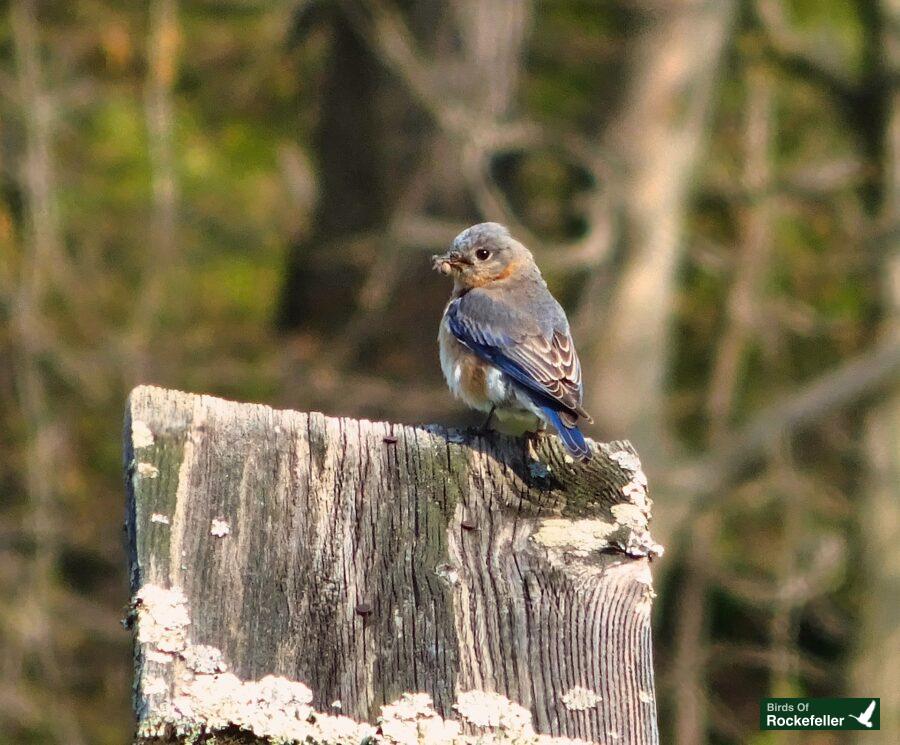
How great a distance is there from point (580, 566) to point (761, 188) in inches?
272

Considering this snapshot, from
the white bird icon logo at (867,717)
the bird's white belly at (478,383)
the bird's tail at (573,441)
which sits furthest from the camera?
the white bird icon logo at (867,717)

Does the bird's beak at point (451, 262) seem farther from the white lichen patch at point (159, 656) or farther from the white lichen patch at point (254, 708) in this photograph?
the white lichen patch at point (159, 656)

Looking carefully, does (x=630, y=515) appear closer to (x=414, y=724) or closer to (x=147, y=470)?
(x=414, y=724)

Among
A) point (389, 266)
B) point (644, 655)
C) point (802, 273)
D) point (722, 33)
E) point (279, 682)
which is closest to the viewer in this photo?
point (279, 682)

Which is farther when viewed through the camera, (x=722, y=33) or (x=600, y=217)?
(x=722, y=33)

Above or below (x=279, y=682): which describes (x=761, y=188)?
above

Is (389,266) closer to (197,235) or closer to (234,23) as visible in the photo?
(197,235)

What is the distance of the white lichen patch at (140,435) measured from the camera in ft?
9.66

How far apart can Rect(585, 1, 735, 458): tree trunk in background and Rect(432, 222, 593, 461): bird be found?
4185mm

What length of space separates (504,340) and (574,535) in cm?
214

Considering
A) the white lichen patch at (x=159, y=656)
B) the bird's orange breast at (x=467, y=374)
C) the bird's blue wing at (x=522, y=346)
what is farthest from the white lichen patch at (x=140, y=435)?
the bird's orange breast at (x=467, y=374)

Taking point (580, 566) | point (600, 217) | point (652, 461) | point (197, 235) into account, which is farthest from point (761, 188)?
point (580, 566)

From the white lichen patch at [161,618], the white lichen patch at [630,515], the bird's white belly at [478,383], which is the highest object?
the bird's white belly at [478,383]

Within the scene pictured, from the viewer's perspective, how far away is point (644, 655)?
2.77m
